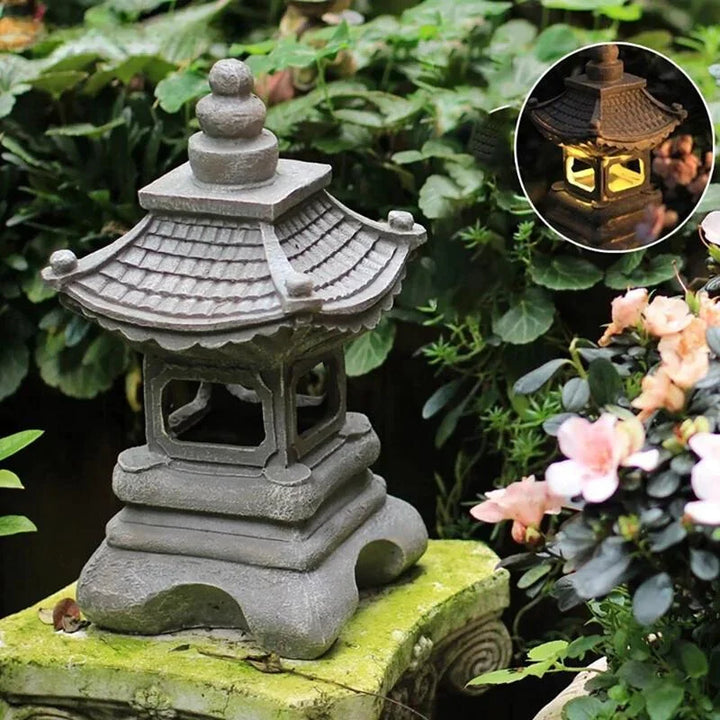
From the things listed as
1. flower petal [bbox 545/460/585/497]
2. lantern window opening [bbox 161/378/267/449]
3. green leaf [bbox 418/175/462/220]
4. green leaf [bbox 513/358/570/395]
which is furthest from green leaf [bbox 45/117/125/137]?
flower petal [bbox 545/460/585/497]

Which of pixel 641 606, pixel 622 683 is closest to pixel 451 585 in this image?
pixel 622 683

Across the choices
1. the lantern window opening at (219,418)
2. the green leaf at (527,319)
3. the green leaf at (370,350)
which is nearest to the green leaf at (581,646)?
the lantern window opening at (219,418)

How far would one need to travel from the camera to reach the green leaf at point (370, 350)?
2953 millimetres

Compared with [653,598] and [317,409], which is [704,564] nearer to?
[653,598]

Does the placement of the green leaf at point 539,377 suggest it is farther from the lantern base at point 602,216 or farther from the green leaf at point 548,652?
the lantern base at point 602,216

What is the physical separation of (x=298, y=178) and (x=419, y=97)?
39.3 inches

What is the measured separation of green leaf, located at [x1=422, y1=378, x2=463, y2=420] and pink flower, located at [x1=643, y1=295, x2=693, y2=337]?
0.92 metres

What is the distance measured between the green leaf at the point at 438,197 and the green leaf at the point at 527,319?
0.80 feet

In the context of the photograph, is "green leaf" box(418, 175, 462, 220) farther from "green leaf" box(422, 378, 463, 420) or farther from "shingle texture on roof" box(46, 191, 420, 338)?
"shingle texture on roof" box(46, 191, 420, 338)

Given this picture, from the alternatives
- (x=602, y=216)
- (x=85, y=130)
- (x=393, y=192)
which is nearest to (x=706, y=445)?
(x=602, y=216)

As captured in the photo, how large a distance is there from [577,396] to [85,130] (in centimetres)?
173

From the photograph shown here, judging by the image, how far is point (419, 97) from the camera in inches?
122

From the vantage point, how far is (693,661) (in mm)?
1690

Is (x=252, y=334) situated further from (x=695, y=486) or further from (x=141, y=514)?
(x=695, y=486)
